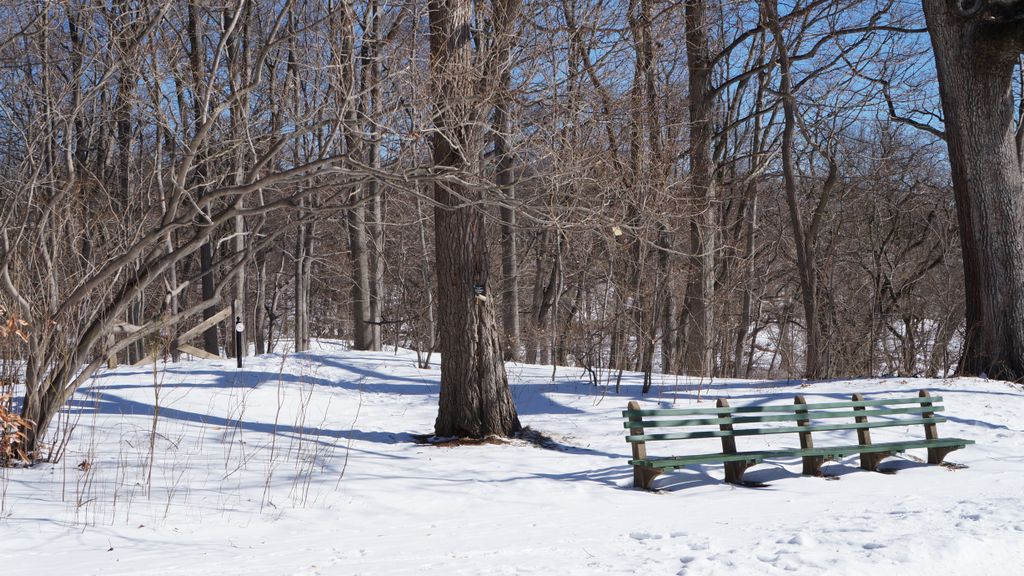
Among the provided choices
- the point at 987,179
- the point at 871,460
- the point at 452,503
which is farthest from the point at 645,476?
the point at 987,179

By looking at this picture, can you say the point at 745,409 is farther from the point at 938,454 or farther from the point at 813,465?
the point at 938,454

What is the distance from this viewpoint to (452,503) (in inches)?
252

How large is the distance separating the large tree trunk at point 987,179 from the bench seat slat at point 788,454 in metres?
4.29

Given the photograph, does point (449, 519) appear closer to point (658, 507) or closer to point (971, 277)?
point (658, 507)

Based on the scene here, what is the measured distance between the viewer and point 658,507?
641cm

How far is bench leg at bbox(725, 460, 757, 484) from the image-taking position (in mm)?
7457

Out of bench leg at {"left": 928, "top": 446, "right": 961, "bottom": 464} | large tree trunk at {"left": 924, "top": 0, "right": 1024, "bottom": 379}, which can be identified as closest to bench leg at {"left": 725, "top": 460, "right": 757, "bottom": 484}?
bench leg at {"left": 928, "top": 446, "right": 961, "bottom": 464}

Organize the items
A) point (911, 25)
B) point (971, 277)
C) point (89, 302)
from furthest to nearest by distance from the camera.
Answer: point (911, 25) < point (971, 277) < point (89, 302)

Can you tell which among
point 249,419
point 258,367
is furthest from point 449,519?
point 258,367

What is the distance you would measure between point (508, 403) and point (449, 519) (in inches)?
124

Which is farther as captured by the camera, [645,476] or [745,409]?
[745,409]

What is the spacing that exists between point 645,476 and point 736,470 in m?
0.92

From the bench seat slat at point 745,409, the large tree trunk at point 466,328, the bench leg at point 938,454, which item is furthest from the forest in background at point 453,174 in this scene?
the bench leg at point 938,454

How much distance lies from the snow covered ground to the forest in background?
101 centimetres
